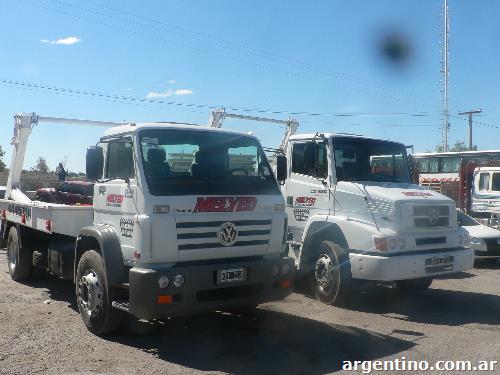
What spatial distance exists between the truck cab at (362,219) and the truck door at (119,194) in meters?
3.38

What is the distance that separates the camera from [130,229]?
19.5ft

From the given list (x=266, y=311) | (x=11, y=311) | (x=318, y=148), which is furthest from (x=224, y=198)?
(x=11, y=311)

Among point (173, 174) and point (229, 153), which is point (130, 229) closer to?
point (173, 174)

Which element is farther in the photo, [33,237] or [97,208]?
[33,237]

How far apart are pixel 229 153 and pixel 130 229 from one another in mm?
1568

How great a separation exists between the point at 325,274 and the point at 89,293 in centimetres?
362

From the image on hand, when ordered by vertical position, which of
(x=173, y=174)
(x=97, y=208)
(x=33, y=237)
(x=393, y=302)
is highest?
(x=173, y=174)

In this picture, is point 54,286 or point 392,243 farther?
point 54,286

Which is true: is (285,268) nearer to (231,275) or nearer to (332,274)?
(231,275)

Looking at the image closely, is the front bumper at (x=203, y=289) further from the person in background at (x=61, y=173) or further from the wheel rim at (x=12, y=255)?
the person in background at (x=61, y=173)

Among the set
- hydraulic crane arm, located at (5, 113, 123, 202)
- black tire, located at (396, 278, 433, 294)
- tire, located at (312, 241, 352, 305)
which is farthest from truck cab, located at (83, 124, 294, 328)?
hydraulic crane arm, located at (5, 113, 123, 202)

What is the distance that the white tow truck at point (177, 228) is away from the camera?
18.7 feet

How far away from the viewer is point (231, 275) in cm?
603

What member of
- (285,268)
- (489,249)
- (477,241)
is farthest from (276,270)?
(489,249)
